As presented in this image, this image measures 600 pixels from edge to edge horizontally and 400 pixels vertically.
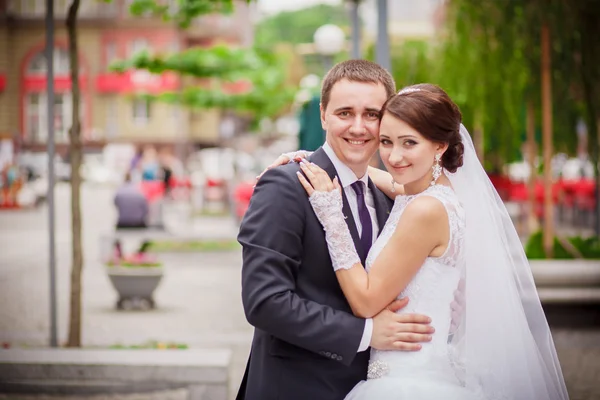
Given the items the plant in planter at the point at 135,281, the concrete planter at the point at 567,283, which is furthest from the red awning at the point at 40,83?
the concrete planter at the point at 567,283

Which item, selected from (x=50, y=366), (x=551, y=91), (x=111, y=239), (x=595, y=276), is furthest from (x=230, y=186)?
(x=50, y=366)

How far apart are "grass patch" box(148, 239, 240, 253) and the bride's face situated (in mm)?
15178

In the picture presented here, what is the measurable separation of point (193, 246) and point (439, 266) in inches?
616

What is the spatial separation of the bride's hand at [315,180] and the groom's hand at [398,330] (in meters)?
0.50

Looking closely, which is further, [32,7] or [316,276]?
[32,7]

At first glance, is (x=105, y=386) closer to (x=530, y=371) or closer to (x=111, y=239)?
(x=530, y=371)

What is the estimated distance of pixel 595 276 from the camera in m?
9.69

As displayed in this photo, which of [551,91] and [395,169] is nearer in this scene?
[395,169]

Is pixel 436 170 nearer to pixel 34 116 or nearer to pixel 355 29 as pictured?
pixel 355 29

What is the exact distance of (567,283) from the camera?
9758mm

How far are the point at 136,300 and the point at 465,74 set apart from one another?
7.89m

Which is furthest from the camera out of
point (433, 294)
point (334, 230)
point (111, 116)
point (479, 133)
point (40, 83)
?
point (111, 116)

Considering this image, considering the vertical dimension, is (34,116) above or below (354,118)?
above

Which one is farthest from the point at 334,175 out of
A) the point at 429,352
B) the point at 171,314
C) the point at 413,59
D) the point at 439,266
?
the point at 413,59
